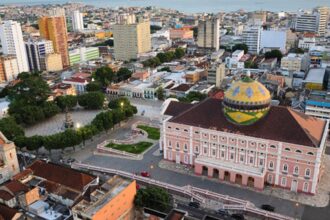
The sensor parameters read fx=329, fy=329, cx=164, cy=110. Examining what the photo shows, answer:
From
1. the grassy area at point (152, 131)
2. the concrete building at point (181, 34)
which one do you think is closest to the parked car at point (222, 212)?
the grassy area at point (152, 131)

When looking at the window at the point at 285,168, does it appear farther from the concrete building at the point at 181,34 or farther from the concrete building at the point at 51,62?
the concrete building at the point at 181,34

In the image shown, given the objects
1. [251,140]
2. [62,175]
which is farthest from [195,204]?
[62,175]

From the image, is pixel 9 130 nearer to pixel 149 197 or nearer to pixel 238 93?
pixel 149 197

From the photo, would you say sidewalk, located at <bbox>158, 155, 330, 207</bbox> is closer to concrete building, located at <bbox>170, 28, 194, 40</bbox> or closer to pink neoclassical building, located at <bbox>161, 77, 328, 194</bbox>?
pink neoclassical building, located at <bbox>161, 77, 328, 194</bbox>

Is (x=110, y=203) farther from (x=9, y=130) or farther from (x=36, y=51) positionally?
(x=36, y=51)

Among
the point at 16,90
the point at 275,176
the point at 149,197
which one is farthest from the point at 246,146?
the point at 16,90

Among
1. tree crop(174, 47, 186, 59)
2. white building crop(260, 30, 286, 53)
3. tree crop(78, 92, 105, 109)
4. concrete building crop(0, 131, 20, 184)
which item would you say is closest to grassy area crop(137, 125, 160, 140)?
tree crop(78, 92, 105, 109)
